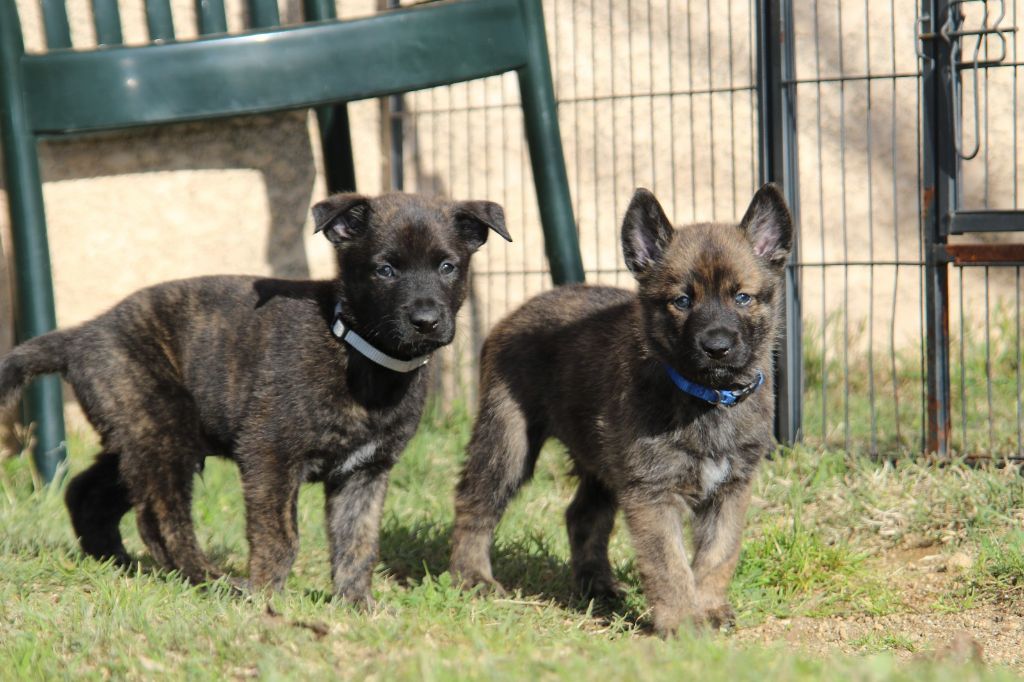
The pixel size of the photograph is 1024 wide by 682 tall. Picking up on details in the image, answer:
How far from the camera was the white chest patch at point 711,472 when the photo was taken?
4129 mm

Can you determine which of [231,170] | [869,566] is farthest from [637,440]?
[231,170]

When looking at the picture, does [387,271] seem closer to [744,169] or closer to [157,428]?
[157,428]

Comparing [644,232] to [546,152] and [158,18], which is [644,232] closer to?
[546,152]

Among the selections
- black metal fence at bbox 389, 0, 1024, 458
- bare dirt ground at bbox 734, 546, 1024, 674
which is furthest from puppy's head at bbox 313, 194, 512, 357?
black metal fence at bbox 389, 0, 1024, 458

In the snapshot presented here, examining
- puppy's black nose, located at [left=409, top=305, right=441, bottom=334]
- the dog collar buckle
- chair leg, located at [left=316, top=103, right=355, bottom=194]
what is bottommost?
the dog collar buckle

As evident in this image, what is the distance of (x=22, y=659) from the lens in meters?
3.47

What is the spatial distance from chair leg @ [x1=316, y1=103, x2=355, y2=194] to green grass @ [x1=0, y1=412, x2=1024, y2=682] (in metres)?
1.59

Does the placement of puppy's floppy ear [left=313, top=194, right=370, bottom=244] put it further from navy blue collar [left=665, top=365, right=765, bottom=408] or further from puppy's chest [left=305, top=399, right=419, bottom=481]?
navy blue collar [left=665, top=365, right=765, bottom=408]

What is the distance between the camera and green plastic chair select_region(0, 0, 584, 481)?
233 inches

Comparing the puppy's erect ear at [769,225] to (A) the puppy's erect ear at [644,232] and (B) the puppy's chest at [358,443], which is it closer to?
(A) the puppy's erect ear at [644,232]

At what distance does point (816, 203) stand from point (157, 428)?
4.78 metres

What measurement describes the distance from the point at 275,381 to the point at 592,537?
1433mm

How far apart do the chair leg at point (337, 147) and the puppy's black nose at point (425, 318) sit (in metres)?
3.07

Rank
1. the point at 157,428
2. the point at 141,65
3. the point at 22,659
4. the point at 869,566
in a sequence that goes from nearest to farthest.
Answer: the point at 22,659 → the point at 157,428 → the point at 869,566 → the point at 141,65
